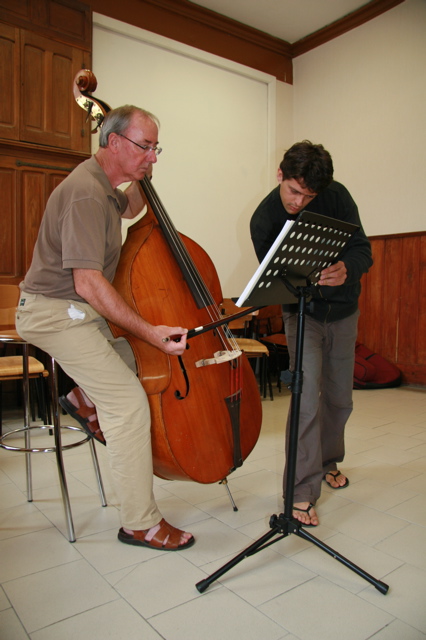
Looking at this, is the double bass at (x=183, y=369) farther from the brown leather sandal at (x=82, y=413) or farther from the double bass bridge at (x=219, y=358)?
the brown leather sandal at (x=82, y=413)

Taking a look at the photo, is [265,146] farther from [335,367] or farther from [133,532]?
[133,532]

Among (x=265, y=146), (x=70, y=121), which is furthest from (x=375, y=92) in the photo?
(x=70, y=121)

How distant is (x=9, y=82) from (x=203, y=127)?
2.02 m

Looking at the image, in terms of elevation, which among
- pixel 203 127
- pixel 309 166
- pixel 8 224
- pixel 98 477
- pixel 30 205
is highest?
pixel 203 127

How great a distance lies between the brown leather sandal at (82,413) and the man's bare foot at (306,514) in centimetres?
80

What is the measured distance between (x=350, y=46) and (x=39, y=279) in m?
5.03

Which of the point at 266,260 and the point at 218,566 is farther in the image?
the point at 218,566

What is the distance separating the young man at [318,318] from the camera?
1.86 metres

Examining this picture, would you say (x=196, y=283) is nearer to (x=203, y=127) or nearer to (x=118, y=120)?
(x=118, y=120)

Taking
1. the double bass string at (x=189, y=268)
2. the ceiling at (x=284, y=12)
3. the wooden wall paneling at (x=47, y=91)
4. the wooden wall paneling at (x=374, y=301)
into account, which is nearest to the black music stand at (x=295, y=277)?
the double bass string at (x=189, y=268)

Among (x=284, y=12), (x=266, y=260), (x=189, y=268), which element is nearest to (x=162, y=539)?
(x=189, y=268)

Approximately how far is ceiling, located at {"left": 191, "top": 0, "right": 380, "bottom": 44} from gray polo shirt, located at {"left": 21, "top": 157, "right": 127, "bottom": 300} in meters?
4.27

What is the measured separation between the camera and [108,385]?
1.71 m

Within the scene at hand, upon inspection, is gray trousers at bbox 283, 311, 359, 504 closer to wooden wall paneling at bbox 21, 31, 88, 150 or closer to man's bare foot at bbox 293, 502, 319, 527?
man's bare foot at bbox 293, 502, 319, 527
